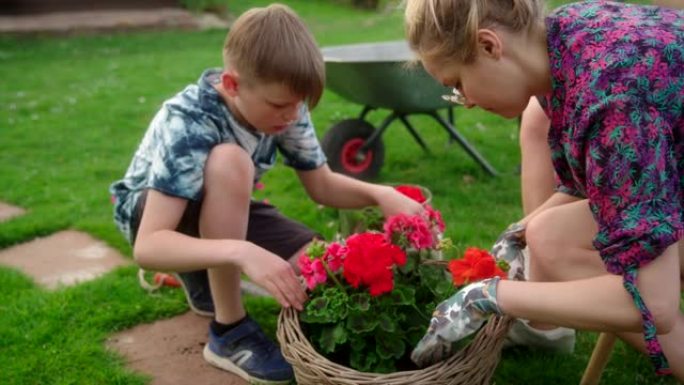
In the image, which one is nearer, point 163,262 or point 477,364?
point 477,364

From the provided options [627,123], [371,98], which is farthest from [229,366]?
[371,98]

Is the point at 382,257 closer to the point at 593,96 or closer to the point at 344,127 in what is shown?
the point at 593,96

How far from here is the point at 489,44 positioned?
136 centimetres

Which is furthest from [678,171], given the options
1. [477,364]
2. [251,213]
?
[251,213]

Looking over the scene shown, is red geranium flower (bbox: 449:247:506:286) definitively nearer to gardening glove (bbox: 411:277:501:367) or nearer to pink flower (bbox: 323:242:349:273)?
gardening glove (bbox: 411:277:501:367)

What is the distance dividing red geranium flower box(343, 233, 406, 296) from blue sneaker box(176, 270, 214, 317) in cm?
89

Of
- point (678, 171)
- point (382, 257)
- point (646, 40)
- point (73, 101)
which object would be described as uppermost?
point (646, 40)

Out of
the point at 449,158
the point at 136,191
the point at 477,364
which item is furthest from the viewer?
the point at 449,158

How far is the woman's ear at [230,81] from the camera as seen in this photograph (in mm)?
1979

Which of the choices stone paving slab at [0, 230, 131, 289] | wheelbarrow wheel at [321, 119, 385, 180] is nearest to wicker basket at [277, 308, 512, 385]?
stone paving slab at [0, 230, 131, 289]

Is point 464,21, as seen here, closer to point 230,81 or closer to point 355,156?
point 230,81

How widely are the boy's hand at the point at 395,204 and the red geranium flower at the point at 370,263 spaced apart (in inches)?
13.5

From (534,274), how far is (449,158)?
7.33 ft

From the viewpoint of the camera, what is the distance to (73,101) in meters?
6.21
